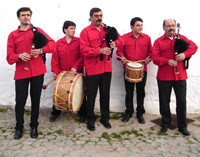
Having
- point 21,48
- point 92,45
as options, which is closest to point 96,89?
point 92,45

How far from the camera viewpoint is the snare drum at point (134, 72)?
3.74 meters

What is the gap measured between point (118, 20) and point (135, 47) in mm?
759

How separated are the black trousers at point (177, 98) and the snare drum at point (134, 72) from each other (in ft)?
1.23

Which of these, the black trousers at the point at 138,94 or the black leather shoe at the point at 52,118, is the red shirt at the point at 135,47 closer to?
the black trousers at the point at 138,94

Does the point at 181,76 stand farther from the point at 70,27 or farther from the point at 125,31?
the point at 70,27

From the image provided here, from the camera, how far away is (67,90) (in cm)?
363

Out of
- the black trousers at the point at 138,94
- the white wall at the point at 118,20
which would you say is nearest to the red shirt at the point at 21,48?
the white wall at the point at 118,20

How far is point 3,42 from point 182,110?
3.70m

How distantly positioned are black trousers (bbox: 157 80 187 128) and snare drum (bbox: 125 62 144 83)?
14.8 inches

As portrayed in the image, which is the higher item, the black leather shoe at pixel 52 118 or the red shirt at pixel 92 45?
the red shirt at pixel 92 45

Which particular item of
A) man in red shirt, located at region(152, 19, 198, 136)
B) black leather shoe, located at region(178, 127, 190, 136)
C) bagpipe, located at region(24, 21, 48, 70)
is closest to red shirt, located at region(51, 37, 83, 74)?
bagpipe, located at region(24, 21, 48, 70)

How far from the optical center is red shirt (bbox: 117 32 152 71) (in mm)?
4059

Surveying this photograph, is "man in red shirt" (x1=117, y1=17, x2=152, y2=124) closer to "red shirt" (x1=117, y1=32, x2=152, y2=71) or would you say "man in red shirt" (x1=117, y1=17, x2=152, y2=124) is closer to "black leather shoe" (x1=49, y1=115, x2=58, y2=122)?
"red shirt" (x1=117, y1=32, x2=152, y2=71)

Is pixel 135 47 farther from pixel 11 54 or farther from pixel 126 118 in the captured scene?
pixel 11 54
